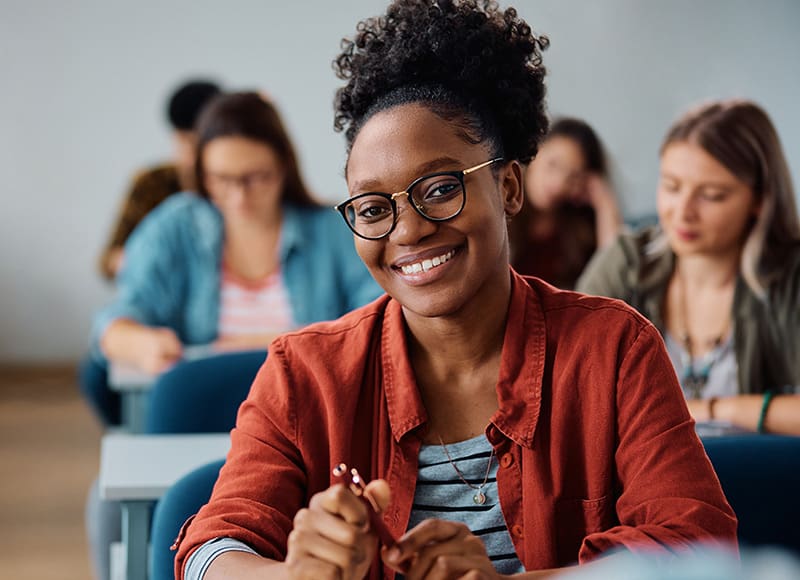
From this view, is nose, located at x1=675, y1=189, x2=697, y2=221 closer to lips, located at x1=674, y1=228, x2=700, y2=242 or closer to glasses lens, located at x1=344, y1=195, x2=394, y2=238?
lips, located at x1=674, y1=228, x2=700, y2=242

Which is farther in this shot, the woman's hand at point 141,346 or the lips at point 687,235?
the woman's hand at point 141,346

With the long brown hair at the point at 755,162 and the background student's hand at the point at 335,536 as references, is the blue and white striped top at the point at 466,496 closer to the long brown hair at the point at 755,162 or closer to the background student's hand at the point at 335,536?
the background student's hand at the point at 335,536

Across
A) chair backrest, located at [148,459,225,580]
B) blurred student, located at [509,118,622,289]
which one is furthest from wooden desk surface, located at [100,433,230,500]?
blurred student, located at [509,118,622,289]

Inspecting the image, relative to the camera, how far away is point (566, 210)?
4.08 m

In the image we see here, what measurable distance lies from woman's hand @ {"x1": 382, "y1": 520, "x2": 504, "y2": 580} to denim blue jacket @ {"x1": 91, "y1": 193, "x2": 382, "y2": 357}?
215cm

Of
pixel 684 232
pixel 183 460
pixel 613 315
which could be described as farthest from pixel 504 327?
pixel 684 232

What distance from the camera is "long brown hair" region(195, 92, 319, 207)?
334cm

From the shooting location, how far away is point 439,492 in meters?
1.42

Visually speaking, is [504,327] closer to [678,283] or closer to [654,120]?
[678,283]

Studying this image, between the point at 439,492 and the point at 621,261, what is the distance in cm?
133

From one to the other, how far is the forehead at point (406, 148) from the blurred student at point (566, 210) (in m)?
2.30

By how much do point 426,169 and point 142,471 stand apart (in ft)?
2.90

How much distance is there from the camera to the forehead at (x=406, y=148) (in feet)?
4.47

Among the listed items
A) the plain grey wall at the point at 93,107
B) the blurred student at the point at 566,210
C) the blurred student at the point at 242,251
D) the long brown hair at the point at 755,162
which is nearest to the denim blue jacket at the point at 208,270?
the blurred student at the point at 242,251
